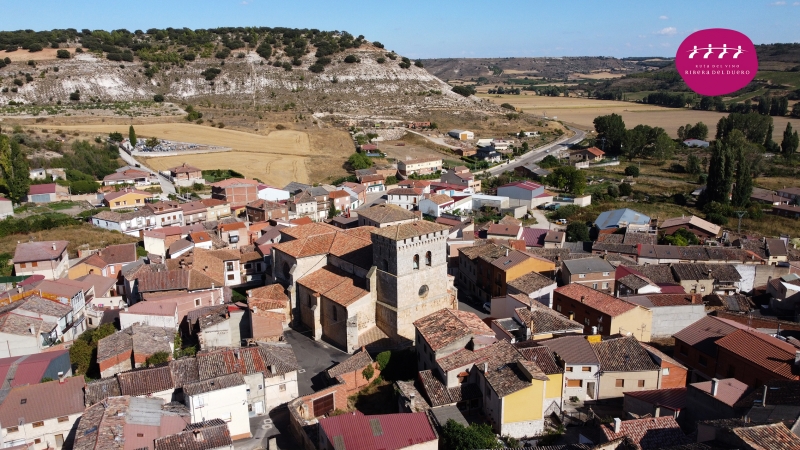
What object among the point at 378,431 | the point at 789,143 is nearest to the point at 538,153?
the point at 789,143

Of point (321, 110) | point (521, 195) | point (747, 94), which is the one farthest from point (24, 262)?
point (747, 94)

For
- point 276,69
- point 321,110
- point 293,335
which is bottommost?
point 293,335

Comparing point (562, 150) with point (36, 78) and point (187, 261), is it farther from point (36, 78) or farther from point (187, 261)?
point (36, 78)

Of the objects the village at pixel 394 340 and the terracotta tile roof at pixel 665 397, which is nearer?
the village at pixel 394 340

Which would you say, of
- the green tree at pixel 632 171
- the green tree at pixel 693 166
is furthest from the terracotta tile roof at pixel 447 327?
the green tree at pixel 693 166

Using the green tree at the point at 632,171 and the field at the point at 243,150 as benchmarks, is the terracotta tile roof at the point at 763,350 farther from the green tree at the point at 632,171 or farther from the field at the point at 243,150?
the green tree at the point at 632,171

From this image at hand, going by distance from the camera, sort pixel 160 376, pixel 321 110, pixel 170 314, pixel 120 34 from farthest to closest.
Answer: pixel 120 34
pixel 321 110
pixel 170 314
pixel 160 376
